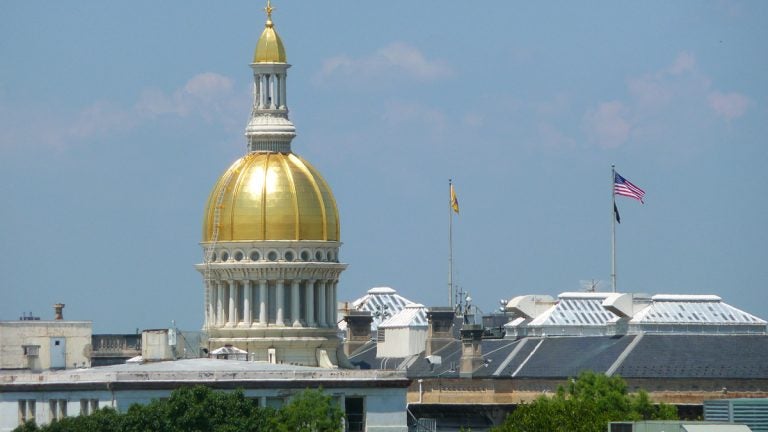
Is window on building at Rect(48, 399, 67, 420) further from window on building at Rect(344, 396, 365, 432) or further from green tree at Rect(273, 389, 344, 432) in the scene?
window on building at Rect(344, 396, 365, 432)

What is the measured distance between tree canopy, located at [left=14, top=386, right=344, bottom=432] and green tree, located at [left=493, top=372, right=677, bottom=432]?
10.2 m

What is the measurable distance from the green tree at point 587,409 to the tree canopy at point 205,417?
33.6ft

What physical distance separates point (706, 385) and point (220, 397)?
32.1m

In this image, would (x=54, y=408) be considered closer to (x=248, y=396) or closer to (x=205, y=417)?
(x=248, y=396)

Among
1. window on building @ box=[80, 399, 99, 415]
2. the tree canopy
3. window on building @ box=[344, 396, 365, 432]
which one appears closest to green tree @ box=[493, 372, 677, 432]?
window on building @ box=[344, 396, 365, 432]

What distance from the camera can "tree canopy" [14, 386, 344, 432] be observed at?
16712cm

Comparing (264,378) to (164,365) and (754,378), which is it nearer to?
(164,365)

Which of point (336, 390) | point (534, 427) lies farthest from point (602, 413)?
point (336, 390)

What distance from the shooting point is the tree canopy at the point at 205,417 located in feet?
548

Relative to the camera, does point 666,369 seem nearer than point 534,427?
No

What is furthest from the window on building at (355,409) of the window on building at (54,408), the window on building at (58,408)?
the window on building at (54,408)

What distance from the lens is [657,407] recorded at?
18612 cm

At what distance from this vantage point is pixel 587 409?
178500mm

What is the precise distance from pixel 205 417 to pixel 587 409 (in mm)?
20767
